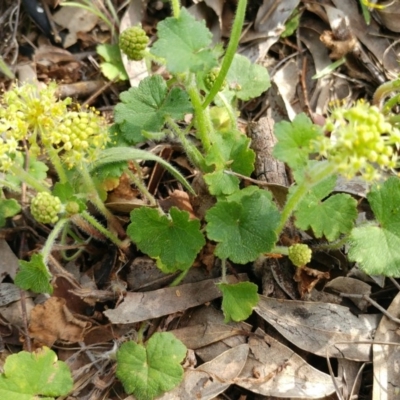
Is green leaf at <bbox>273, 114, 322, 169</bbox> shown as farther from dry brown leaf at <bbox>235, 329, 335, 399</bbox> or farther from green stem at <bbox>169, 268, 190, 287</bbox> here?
dry brown leaf at <bbox>235, 329, 335, 399</bbox>

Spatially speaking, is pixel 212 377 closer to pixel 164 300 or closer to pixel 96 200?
pixel 164 300

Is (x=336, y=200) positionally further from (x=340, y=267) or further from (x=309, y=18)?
(x=309, y=18)

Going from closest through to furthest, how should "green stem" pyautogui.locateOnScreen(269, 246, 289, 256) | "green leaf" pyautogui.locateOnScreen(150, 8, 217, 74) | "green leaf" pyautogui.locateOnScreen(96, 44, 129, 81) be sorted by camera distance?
1. "green leaf" pyautogui.locateOnScreen(150, 8, 217, 74)
2. "green stem" pyautogui.locateOnScreen(269, 246, 289, 256)
3. "green leaf" pyautogui.locateOnScreen(96, 44, 129, 81)

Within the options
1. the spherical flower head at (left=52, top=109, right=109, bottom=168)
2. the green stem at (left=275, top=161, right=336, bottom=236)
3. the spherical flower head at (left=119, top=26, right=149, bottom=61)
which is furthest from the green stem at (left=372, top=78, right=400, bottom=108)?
the spherical flower head at (left=52, top=109, right=109, bottom=168)

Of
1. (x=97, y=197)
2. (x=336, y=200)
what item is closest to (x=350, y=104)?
(x=336, y=200)

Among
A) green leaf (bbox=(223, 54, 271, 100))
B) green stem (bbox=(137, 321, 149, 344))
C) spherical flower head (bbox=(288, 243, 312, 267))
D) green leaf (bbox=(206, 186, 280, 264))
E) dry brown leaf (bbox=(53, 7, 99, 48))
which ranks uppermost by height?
dry brown leaf (bbox=(53, 7, 99, 48))

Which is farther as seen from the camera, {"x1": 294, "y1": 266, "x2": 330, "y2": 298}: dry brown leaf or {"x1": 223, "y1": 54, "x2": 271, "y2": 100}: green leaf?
{"x1": 223, "y1": 54, "x2": 271, "y2": 100}: green leaf

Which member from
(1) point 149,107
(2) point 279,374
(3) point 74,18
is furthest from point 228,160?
(3) point 74,18
